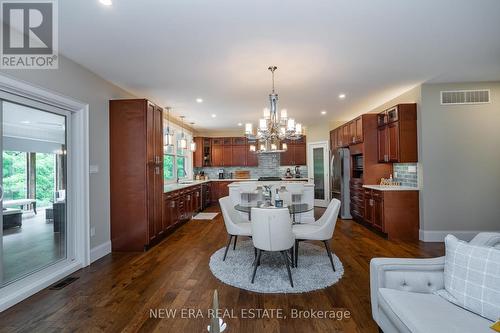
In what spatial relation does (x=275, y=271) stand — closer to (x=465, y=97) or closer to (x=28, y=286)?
(x=28, y=286)

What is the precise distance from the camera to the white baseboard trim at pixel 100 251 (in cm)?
349

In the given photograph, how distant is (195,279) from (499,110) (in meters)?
5.57

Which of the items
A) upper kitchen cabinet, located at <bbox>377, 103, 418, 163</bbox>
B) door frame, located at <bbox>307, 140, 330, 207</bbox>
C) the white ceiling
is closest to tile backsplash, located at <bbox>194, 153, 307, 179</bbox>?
door frame, located at <bbox>307, 140, 330, 207</bbox>

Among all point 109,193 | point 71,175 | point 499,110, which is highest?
point 499,110

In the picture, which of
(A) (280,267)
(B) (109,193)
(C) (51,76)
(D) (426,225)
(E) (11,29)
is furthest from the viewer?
(D) (426,225)

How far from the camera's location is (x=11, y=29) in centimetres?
242

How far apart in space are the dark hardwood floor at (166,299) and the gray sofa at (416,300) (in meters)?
0.53

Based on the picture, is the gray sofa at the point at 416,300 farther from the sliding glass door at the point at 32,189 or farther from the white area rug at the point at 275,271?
the sliding glass door at the point at 32,189

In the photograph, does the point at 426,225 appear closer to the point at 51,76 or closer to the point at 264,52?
the point at 264,52

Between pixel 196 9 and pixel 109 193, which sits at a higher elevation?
pixel 196 9

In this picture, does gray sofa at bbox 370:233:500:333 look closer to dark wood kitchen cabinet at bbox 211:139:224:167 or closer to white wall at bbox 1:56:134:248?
white wall at bbox 1:56:134:248

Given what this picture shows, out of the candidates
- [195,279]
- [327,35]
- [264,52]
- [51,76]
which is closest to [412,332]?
[195,279]

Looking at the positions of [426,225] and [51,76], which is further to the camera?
[426,225]

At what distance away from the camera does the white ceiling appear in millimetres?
2160
